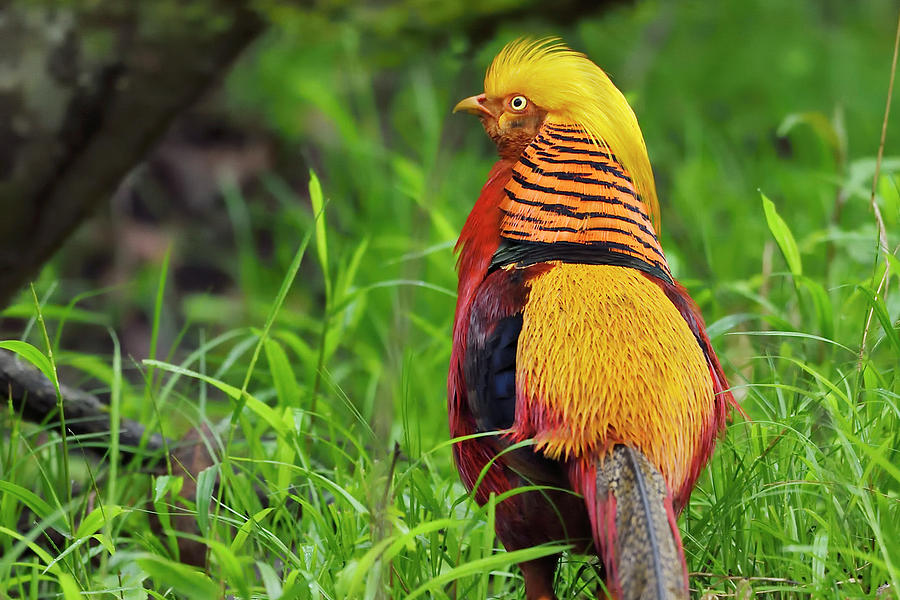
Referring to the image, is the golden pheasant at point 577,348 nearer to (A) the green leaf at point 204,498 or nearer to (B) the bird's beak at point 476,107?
(B) the bird's beak at point 476,107

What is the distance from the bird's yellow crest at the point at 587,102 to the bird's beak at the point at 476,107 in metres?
0.08

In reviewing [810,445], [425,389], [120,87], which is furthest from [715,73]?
[810,445]

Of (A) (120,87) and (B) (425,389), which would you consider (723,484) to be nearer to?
(B) (425,389)

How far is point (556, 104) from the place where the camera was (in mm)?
2102

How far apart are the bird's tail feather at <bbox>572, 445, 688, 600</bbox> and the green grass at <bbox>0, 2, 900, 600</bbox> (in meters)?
0.16

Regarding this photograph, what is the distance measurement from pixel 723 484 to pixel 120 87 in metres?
1.96

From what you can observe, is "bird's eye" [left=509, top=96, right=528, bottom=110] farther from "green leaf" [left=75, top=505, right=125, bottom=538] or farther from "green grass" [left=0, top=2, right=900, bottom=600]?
"green leaf" [left=75, top=505, right=125, bottom=538]

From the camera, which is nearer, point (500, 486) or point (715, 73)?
point (500, 486)

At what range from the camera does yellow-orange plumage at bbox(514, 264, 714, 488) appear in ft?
5.82

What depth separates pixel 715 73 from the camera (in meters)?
6.68

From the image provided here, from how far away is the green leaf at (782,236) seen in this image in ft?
8.02

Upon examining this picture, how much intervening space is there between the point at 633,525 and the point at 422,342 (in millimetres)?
2396

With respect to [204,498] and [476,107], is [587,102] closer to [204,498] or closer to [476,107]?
[476,107]

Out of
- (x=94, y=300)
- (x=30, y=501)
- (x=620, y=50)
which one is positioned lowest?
(x=94, y=300)
